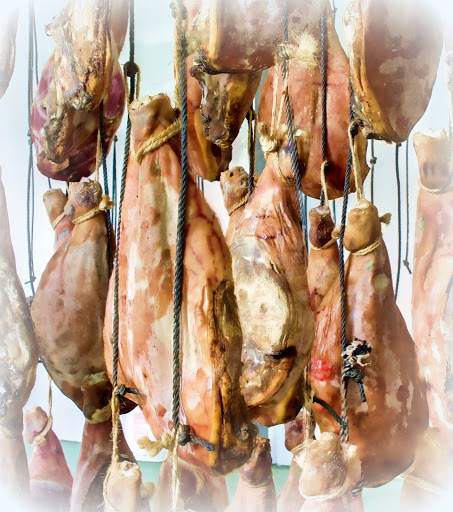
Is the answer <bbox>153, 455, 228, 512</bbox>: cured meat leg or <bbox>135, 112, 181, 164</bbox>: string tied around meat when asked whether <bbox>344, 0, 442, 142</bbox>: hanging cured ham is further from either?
<bbox>153, 455, 228, 512</bbox>: cured meat leg

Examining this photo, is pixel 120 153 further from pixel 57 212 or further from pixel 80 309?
pixel 80 309

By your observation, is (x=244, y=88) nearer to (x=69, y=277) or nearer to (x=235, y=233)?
(x=235, y=233)

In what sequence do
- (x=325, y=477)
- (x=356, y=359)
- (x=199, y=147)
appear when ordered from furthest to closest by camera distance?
(x=199, y=147) → (x=356, y=359) → (x=325, y=477)

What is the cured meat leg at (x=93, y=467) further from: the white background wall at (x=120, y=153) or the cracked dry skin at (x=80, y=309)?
the white background wall at (x=120, y=153)

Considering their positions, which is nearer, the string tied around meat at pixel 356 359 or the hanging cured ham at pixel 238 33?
the hanging cured ham at pixel 238 33

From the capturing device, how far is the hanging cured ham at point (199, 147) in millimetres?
1045

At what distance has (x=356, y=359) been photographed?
0.95 m

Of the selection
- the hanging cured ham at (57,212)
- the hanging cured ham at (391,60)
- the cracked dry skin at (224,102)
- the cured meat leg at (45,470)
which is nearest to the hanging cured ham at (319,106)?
the cracked dry skin at (224,102)

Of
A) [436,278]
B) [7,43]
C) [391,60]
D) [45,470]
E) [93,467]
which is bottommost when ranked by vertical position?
[45,470]

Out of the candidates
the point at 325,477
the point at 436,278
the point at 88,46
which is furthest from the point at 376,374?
the point at 88,46

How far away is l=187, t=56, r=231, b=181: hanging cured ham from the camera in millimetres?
1045

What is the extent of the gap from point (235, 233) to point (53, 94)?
42 cm

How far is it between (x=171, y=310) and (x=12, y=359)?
47 centimetres

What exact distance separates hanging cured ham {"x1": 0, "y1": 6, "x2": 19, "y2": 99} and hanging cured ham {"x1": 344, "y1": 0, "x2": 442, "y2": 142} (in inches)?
28.4
